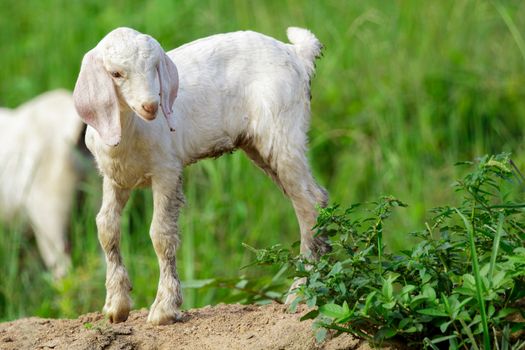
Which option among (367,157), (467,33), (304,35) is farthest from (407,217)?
(304,35)

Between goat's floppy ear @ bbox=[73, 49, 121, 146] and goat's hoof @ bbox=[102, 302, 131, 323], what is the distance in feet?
2.57

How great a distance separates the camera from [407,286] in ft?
12.2

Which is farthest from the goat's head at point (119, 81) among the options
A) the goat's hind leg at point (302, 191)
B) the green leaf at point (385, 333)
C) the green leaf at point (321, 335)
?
the green leaf at point (385, 333)

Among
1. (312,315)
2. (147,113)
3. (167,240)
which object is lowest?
(312,315)

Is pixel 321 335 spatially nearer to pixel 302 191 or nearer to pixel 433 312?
pixel 433 312

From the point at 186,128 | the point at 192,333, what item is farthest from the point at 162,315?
the point at 186,128

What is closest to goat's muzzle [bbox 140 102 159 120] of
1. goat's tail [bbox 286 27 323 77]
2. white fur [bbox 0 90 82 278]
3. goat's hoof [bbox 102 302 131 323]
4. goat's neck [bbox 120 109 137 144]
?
goat's neck [bbox 120 109 137 144]

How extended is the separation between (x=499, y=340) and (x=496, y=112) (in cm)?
493

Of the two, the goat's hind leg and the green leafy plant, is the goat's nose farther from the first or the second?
the goat's hind leg

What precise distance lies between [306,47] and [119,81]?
1165 millimetres

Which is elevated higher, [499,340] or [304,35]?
[304,35]

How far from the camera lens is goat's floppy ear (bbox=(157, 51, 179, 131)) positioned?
4121 mm

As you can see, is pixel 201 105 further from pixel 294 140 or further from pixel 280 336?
pixel 280 336

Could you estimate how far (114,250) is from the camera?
455 cm
